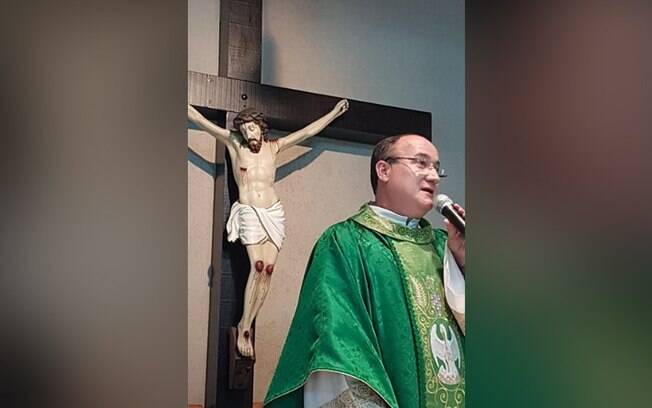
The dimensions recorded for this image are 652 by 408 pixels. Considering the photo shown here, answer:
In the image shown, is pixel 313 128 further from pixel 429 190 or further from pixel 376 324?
pixel 376 324

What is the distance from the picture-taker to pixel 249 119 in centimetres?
191

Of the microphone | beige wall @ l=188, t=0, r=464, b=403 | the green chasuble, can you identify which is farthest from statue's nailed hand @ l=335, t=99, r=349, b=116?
the microphone

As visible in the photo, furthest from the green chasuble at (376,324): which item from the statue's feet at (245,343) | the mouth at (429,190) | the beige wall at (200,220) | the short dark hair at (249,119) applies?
the beige wall at (200,220)

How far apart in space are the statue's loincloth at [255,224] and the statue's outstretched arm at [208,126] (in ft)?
0.48

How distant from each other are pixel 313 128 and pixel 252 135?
0.63 ft

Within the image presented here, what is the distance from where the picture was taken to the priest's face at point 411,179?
5.82 feet

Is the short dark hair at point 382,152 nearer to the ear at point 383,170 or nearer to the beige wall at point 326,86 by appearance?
the ear at point 383,170

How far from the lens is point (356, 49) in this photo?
2.42 m

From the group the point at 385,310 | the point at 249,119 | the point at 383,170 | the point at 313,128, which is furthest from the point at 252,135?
the point at 385,310

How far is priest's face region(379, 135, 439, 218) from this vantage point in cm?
177
